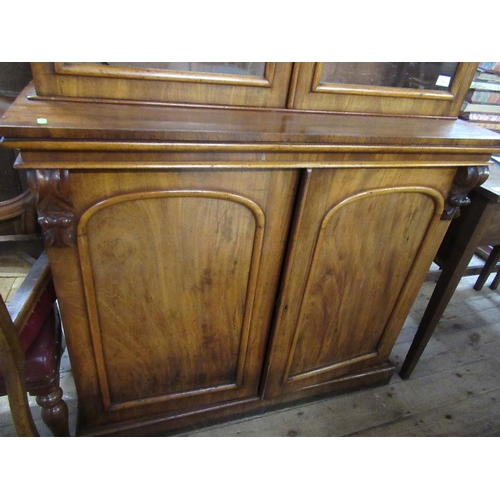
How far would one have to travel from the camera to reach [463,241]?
4.05 feet

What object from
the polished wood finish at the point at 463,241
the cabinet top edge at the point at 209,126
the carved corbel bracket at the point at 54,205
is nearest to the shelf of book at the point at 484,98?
the polished wood finish at the point at 463,241

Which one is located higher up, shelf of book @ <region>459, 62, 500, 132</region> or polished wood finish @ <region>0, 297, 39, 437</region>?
shelf of book @ <region>459, 62, 500, 132</region>

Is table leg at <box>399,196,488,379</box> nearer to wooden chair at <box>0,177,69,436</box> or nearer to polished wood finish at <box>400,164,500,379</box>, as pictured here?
polished wood finish at <box>400,164,500,379</box>

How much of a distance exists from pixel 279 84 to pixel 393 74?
0.29 meters

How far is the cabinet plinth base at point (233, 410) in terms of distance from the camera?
112 cm

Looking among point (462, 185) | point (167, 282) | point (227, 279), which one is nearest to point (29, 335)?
point (167, 282)

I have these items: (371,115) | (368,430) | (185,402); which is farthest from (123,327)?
(368,430)

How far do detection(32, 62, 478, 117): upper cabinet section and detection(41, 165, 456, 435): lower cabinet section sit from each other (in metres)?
0.17

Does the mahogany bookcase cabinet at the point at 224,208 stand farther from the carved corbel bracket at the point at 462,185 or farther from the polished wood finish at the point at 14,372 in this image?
the polished wood finish at the point at 14,372

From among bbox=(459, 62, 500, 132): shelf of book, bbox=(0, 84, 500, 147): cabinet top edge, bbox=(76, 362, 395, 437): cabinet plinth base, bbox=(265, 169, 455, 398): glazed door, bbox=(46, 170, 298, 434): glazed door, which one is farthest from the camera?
bbox=(459, 62, 500, 132): shelf of book

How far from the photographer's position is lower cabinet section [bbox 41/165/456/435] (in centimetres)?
79

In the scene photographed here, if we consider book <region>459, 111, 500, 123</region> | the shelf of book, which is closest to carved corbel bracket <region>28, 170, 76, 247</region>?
the shelf of book

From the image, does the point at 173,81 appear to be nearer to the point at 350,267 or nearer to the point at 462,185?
the point at 350,267
